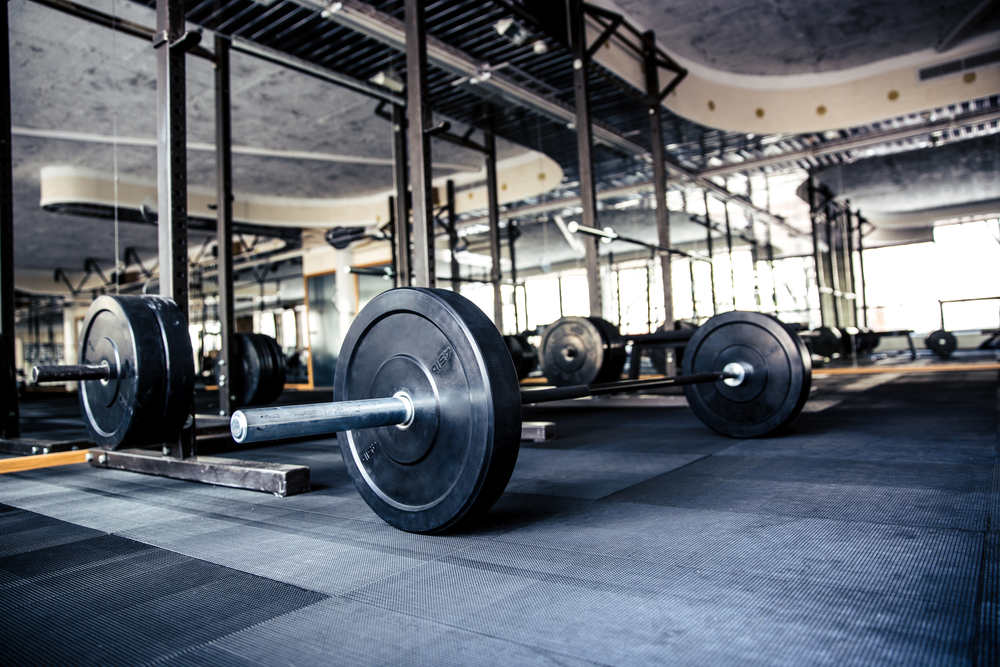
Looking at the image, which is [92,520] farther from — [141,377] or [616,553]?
[616,553]

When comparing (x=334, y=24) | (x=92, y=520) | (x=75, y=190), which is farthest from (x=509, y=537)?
(x=75, y=190)

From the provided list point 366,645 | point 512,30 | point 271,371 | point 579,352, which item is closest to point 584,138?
point 512,30

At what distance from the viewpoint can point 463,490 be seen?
1.31 metres

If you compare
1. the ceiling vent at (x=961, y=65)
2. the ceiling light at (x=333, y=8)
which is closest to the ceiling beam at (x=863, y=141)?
the ceiling vent at (x=961, y=65)

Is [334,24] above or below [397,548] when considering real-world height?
above

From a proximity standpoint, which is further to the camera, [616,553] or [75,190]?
[75,190]

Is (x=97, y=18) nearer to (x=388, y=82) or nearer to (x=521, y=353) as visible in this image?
(x=388, y=82)

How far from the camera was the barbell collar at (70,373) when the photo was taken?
2.08 meters

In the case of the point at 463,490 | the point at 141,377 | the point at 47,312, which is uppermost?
the point at 47,312

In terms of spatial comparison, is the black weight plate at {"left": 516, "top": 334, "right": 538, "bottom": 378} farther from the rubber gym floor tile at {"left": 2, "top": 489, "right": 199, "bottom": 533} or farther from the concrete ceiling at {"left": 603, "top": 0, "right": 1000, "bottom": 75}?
the rubber gym floor tile at {"left": 2, "top": 489, "right": 199, "bottom": 533}

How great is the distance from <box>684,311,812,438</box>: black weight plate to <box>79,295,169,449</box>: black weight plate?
2149 mm

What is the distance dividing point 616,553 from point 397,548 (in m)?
0.48

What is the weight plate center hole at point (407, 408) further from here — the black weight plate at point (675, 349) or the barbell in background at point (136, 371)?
the black weight plate at point (675, 349)

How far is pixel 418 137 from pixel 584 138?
5.47 ft
